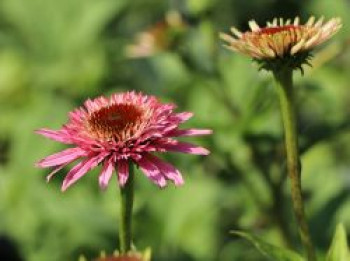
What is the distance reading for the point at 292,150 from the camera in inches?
31.0

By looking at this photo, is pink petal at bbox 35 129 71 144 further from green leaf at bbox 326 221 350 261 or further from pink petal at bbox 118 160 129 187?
green leaf at bbox 326 221 350 261

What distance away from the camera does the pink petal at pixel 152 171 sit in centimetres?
75

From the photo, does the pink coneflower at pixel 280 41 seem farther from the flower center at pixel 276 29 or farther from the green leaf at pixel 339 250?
the green leaf at pixel 339 250

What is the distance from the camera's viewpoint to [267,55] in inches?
30.9

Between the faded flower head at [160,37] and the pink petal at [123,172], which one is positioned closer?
the pink petal at [123,172]

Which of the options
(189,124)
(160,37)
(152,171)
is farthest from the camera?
(160,37)

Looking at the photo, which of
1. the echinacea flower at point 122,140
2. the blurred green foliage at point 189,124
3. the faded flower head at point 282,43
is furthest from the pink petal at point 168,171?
the blurred green foliage at point 189,124

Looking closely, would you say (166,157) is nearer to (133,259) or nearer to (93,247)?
(93,247)

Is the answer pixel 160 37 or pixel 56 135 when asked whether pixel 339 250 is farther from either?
pixel 160 37

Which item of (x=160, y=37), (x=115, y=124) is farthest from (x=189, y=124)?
(x=115, y=124)

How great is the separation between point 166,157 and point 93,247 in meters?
0.20

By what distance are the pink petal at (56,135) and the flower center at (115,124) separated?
0.02m

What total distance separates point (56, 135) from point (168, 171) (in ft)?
0.38

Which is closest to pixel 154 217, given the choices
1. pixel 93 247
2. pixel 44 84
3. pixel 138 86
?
pixel 93 247
